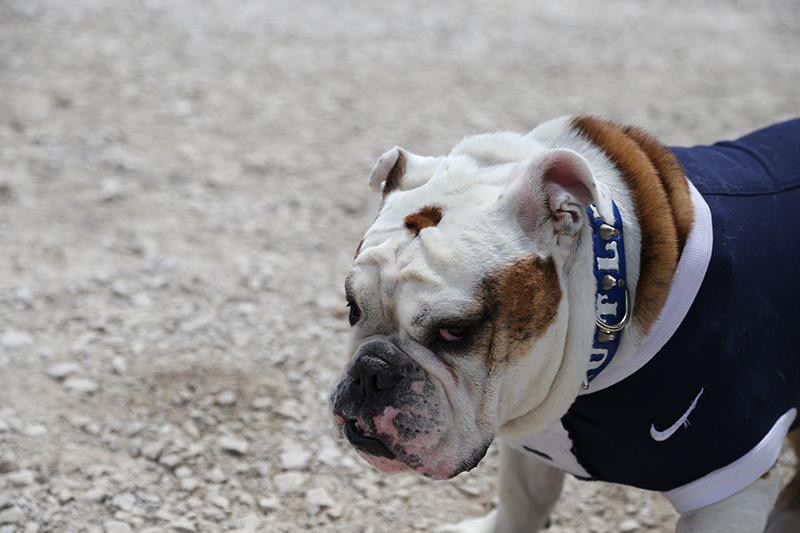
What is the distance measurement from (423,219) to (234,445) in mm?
1901

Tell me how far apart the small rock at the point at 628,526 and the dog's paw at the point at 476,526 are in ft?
2.00

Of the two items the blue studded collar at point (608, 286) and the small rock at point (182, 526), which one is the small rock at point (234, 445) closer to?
the small rock at point (182, 526)

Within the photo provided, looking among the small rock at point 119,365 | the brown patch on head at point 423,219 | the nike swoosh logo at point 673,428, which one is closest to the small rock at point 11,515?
the small rock at point 119,365

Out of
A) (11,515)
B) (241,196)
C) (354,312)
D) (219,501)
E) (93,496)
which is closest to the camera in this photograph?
(354,312)

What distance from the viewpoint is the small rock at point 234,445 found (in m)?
3.50

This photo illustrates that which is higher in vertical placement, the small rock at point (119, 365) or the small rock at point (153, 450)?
the small rock at point (119, 365)

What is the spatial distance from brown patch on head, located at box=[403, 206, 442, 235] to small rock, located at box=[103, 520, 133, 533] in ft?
6.00

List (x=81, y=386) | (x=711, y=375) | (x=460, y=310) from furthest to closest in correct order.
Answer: (x=81, y=386) → (x=711, y=375) → (x=460, y=310)

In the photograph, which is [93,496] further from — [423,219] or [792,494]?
[792,494]

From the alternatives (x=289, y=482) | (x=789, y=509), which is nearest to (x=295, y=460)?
(x=289, y=482)

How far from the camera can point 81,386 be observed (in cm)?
373

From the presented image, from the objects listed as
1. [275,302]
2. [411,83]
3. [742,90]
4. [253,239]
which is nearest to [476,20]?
[411,83]

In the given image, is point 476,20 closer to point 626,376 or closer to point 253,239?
point 253,239

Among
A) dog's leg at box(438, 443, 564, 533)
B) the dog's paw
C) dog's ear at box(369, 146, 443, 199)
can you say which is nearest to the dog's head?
dog's ear at box(369, 146, 443, 199)
